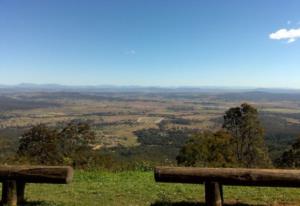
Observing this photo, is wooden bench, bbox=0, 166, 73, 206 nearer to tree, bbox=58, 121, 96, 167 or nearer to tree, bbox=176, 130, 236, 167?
tree, bbox=58, 121, 96, 167

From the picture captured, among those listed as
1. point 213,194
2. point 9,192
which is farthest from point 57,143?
point 213,194

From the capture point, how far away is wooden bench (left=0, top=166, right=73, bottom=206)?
24.6 feet

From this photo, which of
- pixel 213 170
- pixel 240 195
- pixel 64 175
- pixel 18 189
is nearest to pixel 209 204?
pixel 213 170

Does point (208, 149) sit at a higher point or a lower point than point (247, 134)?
lower

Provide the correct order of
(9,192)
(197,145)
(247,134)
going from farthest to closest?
(247,134) < (197,145) < (9,192)

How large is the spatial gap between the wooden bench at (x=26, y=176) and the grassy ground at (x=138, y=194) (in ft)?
1.75

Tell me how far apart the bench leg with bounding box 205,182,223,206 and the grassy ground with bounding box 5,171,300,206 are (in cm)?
87

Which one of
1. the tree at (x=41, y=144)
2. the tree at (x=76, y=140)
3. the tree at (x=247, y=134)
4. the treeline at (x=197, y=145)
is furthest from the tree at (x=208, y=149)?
the tree at (x=41, y=144)

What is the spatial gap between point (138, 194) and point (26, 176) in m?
2.85

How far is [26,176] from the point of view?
7.62 metres

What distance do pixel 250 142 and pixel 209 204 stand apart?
125 ft

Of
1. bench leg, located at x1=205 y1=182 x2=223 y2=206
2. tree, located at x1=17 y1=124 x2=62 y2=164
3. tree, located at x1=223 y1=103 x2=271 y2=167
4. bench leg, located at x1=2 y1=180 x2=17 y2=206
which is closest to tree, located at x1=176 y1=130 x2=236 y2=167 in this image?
tree, located at x1=223 y1=103 x2=271 y2=167

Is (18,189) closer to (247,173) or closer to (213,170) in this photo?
(213,170)

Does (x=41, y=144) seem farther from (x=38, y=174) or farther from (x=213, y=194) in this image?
(x=213, y=194)
